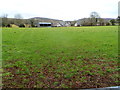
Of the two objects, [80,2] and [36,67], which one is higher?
[80,2]

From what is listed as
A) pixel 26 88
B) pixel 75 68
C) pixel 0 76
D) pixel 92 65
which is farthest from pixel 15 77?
pixel 92 65

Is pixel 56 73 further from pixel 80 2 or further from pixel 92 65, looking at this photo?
pixel 80 2

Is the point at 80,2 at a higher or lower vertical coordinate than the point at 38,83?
higher

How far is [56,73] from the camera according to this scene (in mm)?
3400

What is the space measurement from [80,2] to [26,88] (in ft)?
21.8

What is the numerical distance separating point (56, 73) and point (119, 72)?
1.81m

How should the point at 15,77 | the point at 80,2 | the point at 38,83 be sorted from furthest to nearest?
the point at 80,2, the point at 15,77, the point at 38,83

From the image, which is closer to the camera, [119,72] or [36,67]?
[119,72]

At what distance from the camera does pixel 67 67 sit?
3.86 metres

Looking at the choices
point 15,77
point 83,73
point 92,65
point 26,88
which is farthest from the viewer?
point 92,65

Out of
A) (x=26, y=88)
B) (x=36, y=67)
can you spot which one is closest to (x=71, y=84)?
(x=26, y=88)

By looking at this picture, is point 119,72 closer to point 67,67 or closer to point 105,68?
point 105,68

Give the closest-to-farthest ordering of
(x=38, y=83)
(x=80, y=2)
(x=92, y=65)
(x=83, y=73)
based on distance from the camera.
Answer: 1. (x=38, y=83)
2. (x=83, y=73)
3. (x=92, y=65)
4. (x=80, y=2)

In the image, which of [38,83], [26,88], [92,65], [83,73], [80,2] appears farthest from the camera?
[80,2]
